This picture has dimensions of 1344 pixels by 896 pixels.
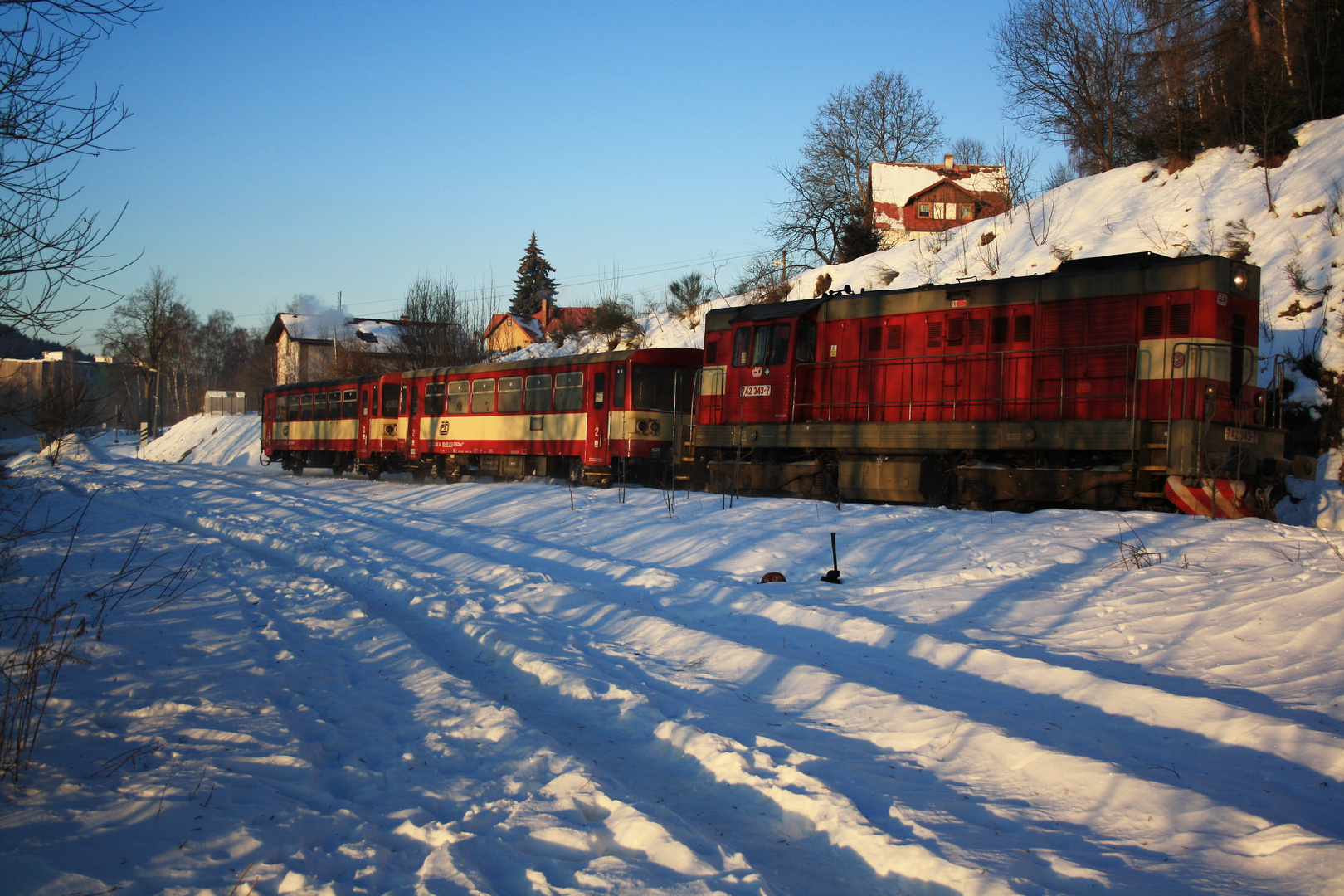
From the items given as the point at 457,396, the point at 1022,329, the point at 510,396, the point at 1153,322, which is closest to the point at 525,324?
the point at 457,396

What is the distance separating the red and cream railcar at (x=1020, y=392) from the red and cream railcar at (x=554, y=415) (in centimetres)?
325

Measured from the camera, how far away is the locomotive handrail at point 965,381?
41.6ft

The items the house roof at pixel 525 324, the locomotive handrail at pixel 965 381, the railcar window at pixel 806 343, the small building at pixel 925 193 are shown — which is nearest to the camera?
the locomotive handrail at pixel 965 381

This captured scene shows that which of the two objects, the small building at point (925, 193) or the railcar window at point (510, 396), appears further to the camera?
the small building at point (925, 193)

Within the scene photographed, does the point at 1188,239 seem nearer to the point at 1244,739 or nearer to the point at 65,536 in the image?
the point at 1244,739

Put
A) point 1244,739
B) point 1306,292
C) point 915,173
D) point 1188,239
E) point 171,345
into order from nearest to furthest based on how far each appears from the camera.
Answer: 1. point 1244,739
2. point 1306,292
3. point 1188,239
4. point 915,173
5. point 171,345

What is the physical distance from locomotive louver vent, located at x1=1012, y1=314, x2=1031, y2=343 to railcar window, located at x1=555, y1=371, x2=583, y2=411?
1112 centimetres

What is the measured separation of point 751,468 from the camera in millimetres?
16875

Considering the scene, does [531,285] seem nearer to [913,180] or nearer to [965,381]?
[913,180]

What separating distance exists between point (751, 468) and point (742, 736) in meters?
12.1

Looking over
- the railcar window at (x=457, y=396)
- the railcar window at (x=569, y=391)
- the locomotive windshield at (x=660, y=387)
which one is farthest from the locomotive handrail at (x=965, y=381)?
the railcar window at (x=457, y=396)

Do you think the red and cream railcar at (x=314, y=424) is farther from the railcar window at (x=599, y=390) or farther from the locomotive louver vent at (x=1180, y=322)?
the locomotive louver vent at (x=1180, y=322)

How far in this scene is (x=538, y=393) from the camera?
22.9 meters

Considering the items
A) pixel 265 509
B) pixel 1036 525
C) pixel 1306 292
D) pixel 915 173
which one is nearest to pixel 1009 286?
pixel 1036 525
